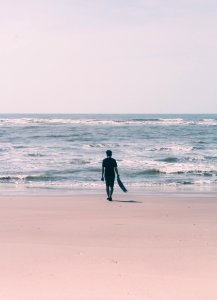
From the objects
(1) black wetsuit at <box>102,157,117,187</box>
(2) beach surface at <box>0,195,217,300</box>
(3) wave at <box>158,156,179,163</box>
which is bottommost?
(3) wave at <box>158,156,179,163</box>

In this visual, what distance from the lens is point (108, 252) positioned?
680 cm

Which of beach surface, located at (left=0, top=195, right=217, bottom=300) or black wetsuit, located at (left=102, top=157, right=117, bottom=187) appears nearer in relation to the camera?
beach surface, located at (left=0, top=195, right=217, bottom=300)

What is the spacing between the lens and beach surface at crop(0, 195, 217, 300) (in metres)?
5.24

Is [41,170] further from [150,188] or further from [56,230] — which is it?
[56,230]

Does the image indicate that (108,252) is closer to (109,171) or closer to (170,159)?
(109,171)

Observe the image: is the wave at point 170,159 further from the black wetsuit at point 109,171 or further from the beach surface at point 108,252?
the beach surface at point 108,252

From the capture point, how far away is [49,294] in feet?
16.6

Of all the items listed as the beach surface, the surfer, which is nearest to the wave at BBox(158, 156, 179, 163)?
the surfer

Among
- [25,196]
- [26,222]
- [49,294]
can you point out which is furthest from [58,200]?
[49,294]

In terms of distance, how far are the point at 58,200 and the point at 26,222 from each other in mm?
3292

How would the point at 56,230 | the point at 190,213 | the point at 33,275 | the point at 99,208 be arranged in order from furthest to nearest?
1. the point at 99,208
2. the point at 190,213
3. the point at 56,230
4. the point at 33,275

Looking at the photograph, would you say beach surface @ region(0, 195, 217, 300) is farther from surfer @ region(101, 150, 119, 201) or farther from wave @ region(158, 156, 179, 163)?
wave @ region(158, 156, 179, 163)

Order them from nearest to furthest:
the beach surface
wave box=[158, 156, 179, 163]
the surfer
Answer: the beach surface < the surfer < wave box=[158, 156, 179, 163]

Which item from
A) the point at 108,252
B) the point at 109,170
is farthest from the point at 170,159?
the point at 108,252
